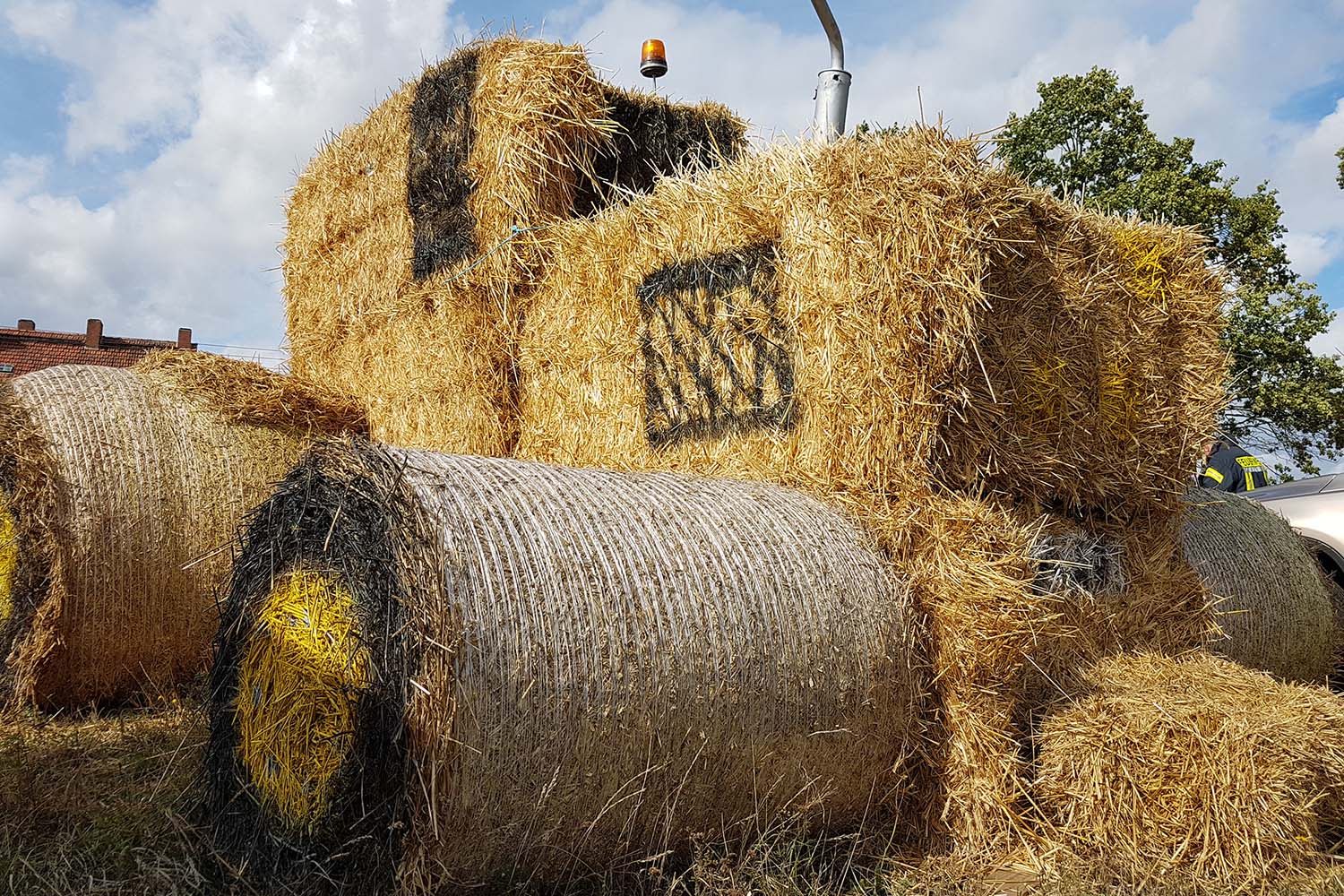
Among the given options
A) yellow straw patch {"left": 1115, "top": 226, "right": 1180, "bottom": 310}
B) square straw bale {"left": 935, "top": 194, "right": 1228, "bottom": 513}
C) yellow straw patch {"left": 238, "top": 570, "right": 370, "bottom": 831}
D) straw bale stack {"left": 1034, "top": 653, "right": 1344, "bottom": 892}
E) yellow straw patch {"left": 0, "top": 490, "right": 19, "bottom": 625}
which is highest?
yellow straw patch {"left": 1115, "top": 226, "right": 1180, "bottom": 310}

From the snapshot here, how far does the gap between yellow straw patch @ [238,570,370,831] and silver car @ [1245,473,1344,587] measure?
19.3ft

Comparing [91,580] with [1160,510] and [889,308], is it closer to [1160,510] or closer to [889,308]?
[889,308]

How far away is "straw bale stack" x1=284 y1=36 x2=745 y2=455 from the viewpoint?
6129 millimetres

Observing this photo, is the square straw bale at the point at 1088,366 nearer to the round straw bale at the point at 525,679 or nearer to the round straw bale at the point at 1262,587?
the round straw bale at the point at 1262,587

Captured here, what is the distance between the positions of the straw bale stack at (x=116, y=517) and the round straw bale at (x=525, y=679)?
5.93 ft

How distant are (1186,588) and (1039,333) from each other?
1.50 metres

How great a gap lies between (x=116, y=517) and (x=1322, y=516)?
703 centimetres

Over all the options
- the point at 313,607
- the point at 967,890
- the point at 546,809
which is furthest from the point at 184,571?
the point at 967,890

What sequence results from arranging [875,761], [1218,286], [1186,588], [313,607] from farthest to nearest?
[1218,286], [1186,588], [875,761], [313,607]

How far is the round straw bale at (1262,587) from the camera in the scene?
5375 mm

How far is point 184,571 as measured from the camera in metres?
5.32

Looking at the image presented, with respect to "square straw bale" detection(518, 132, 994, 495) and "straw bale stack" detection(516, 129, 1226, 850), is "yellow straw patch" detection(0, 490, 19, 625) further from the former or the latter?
"straw bale stack" detection(516, 129, 1226, 850)

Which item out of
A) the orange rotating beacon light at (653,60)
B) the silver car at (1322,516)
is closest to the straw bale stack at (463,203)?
the orange rotating beacon light at (653,60)

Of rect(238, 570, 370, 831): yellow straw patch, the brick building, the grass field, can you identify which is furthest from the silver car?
the brick building
